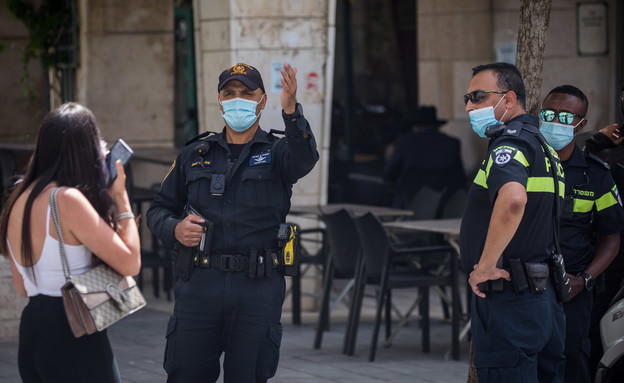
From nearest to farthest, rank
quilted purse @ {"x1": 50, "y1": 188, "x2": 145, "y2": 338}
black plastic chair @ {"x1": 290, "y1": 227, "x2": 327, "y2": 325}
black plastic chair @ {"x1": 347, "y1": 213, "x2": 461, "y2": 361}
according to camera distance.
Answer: quilted purse @ {"x1": 50, "y1": 188, "x2": 145, "y2": 338} → black plastic chair @ {"x1": 347, "y1": 213, "x2": 461, "y2": 361} → black plastic chair @ {"x1": 290, "y1": 227, "x2": 327, "y2": 325}

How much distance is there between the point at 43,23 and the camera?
439 inches

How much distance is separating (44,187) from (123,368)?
321cm

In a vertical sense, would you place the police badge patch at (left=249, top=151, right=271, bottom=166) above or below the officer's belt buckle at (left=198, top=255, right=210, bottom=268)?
above

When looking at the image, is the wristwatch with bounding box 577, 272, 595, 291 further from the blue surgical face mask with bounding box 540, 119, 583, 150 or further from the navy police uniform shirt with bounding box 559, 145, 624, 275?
the blue surgical face mask with bounding box 540, 119, 583, 150

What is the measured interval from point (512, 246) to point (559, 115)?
106cm

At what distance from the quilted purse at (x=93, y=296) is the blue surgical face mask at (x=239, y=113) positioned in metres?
1.05

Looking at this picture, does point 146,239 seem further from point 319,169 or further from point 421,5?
point 421,5

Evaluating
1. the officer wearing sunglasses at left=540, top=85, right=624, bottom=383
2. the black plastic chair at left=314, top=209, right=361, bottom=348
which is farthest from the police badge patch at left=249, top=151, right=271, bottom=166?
the black plastic chair at left=314, top=209, right=361, bottom=348

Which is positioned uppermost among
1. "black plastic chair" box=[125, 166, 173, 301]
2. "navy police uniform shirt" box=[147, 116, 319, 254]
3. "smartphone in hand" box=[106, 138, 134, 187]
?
"smartphone in hand" box=[106, 138, 134, 187]

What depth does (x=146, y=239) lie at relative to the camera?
10.5 meters

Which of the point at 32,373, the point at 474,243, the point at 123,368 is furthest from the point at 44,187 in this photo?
the point at 123,368

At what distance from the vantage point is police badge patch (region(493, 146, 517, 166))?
414 centimetres

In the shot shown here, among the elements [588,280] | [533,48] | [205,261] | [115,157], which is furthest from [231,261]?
[533,48]

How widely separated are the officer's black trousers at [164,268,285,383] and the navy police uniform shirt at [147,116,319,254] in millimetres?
161
